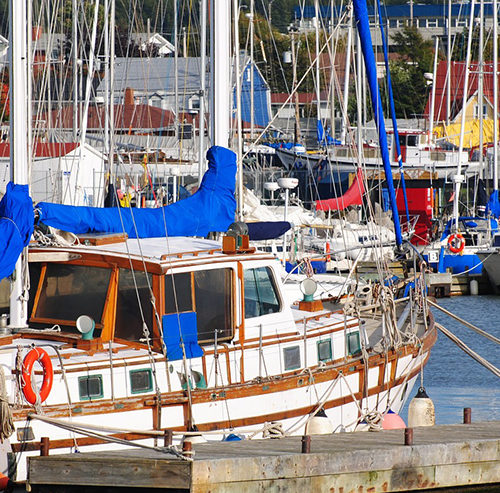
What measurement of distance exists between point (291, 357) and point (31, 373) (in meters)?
3.56

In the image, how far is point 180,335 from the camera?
12.4 m

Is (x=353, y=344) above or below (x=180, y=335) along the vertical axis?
below

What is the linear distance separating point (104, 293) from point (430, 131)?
4451 cm

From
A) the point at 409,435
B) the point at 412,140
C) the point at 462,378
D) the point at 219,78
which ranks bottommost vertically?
the point at 462,378

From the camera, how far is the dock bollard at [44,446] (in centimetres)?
1069

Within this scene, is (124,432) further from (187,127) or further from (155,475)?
(187,127)

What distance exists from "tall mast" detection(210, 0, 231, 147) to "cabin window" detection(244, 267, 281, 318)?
2473mm

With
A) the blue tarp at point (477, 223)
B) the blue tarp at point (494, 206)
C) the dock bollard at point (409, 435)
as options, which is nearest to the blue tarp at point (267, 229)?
the dock bollard at point (409, 435)

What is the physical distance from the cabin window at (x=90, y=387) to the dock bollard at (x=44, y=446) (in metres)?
0.97

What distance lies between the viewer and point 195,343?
12.5m

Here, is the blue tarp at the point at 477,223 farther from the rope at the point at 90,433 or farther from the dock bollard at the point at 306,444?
the rope at the point at 90,433

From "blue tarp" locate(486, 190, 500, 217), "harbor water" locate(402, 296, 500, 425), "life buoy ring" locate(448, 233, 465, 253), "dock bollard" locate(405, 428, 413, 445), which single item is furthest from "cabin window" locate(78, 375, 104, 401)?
"blue tarp" locate(486, 190, 500, 217)

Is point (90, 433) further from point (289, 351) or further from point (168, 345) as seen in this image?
point (289, 351)

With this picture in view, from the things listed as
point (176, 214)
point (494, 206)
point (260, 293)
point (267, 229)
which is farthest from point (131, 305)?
point (494, 206)
